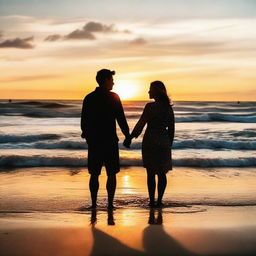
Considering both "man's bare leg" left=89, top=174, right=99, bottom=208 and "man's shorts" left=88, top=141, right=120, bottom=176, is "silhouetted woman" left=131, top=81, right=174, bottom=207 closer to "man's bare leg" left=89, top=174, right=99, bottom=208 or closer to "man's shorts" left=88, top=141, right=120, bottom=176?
"man's shorts" left=88, top=141, right=120, bottom=176

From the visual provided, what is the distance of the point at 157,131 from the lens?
6410 millimetres

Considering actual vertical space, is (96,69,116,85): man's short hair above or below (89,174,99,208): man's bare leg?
above

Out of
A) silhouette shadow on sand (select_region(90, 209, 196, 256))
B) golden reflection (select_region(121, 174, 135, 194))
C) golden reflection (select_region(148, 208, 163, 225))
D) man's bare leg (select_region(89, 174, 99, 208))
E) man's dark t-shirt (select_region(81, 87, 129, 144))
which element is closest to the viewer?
silhouette shadow on sand (select_region(90, 209, 196, 256))

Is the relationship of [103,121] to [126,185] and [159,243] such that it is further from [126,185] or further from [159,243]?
[126,185]

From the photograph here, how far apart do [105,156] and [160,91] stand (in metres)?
1.11

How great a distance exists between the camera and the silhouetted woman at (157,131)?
6.34 meters

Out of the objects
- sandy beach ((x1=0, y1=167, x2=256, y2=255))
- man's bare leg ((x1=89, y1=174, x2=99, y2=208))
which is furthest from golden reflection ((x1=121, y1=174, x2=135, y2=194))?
man's bare leg ((x1=89, y1=174, x2=99, y2=208))

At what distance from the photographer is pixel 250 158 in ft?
39.9

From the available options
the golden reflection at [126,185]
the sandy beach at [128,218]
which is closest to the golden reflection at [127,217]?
the sandy beach at [128,218]

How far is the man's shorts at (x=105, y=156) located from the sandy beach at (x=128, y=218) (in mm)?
574

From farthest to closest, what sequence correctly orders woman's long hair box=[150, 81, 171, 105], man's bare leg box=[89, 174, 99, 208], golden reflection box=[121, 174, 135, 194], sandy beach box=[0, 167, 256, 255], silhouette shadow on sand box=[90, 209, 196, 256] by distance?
golden reflection box=[121, 174, 135, 194] → woman's long hair box=[150, 81, 171, 105] → man's bare leg box=[89, 174, 99, 208] → sandy beach box=[0, 167, 256, 255] → silhouette shadow on sand box=[90, 209, 196, 256]

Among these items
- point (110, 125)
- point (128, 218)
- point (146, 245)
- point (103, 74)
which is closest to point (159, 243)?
point (146, 245)

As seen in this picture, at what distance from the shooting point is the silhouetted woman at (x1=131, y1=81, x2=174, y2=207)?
6340 millimetres

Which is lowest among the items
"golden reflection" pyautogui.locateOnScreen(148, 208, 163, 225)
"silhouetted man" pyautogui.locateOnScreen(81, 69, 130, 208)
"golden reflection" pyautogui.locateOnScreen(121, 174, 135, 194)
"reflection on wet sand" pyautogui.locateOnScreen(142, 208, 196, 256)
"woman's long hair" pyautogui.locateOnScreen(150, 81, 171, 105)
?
"golden reflection" pyautogui.locateOnScreen(121, 174, 135, 194)
